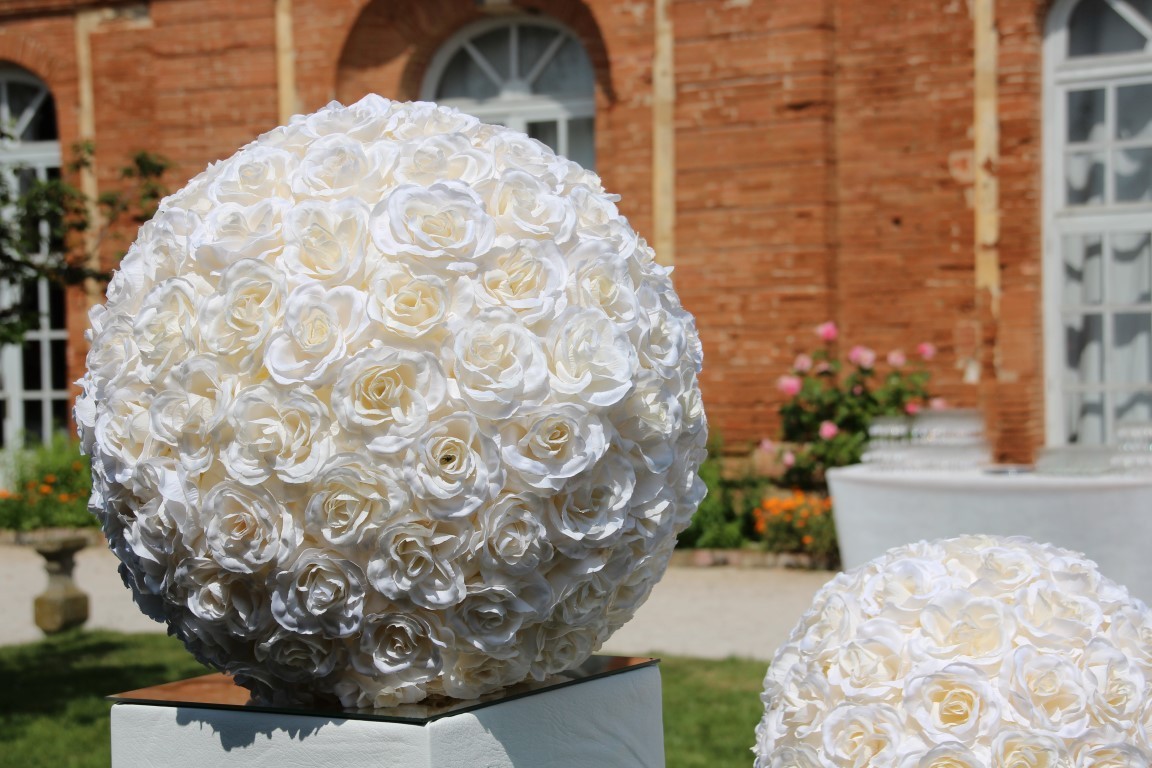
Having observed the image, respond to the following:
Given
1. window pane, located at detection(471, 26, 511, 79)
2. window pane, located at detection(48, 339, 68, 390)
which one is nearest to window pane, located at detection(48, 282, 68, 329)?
window pane, located at detection(48, 339, 68, 390)

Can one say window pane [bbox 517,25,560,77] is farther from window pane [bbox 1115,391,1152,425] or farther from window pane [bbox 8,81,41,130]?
window pane [bbox 1115,391,1152,425]

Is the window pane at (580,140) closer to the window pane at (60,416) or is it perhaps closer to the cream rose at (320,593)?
the window pane at (60,416)

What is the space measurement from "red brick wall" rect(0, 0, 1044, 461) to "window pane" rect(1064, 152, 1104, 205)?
352mm

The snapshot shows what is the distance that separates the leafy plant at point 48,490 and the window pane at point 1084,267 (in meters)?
7.35

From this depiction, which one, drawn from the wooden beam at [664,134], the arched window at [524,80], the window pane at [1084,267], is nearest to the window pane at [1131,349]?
the window pane at [1084,267]

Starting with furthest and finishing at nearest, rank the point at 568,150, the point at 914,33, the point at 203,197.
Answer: the point at 568,150 → the point at 914,33 → the point at 203,197

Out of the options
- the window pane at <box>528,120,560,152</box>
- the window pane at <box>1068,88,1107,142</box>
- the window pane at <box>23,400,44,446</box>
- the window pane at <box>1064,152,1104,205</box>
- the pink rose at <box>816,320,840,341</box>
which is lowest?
the window pane at <box>23,400,44,446</box>

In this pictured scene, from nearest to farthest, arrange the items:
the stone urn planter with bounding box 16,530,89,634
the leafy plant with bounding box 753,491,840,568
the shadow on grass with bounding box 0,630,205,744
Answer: the shadow on grass with bounding box 0,630,205,744 < the stone urn planter with bounding box 16,530,89,634 < the leafy plant with bounding box 753,491,840,568

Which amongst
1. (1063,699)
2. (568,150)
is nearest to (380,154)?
(1063,699)

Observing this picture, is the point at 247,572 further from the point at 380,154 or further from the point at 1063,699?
the point at 1063,699

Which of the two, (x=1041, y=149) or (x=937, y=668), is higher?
(x=1041, y=149)

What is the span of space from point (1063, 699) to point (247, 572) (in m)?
1.09

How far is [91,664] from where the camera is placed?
630 centimetres

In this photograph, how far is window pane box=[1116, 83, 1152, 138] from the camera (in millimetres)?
9492
